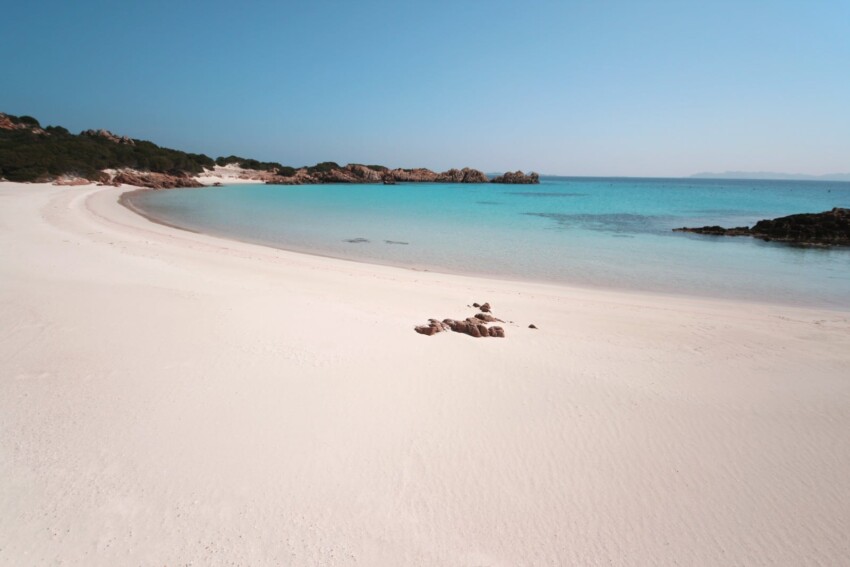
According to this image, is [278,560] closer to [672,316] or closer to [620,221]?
[672,316]

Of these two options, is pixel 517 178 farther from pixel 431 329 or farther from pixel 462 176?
pixel 431 329

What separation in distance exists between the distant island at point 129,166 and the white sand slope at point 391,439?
4512cm

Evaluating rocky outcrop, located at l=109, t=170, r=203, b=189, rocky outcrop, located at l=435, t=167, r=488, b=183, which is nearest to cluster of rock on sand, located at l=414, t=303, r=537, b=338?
rocky outcrop, located at l=109, t=170, r=203, b=189

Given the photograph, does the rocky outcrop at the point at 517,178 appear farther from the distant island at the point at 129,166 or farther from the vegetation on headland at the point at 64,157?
the vegetation on headland at the point at 64,157

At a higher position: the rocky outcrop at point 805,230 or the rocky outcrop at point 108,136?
the rocky outcrop at point 108,136

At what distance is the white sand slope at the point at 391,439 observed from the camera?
262 centimetres

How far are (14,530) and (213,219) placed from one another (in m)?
25.5

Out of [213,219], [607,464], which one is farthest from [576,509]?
[213,219]

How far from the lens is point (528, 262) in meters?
15.3

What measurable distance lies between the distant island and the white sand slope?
4512 cm

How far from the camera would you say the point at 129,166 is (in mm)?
57844

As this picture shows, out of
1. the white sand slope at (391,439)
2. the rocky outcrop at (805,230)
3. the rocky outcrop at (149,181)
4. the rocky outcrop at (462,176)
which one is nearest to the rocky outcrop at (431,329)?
the white sand slope at (391,439)

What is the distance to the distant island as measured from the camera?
40.0 metres

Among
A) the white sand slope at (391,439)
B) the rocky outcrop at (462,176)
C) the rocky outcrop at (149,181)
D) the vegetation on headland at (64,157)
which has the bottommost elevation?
the white sand slope at (391,439)
